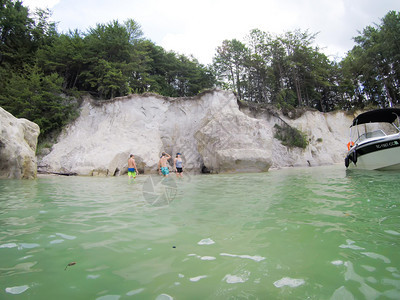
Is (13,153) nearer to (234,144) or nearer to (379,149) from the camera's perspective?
(234,144)

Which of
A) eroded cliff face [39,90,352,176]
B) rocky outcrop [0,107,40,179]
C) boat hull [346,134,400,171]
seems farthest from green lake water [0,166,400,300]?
eroded cliff face [39,90,352,176]

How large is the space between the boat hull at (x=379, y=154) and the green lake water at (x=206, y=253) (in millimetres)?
8242

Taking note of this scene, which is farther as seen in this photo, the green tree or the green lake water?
the green tree

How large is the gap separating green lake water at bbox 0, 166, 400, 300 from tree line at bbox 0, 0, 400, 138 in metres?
20.2

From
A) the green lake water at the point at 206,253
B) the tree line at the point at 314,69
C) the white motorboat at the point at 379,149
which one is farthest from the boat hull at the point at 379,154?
the tree line at the point at 314,69

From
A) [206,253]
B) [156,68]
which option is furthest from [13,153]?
[156,68]

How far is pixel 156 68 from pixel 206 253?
34773 mm

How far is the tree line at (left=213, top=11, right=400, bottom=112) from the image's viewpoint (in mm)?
29156

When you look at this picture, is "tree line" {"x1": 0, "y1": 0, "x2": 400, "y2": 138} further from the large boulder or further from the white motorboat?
the white motorboat

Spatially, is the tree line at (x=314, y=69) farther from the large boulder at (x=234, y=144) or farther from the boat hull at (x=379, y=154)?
the boat hull at (x=379, y=154)

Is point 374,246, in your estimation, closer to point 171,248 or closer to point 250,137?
point 171,248

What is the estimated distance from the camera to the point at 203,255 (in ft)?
7.83

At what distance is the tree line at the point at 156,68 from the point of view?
20453 mm

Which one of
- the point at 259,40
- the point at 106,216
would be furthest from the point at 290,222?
the point at 259,40
